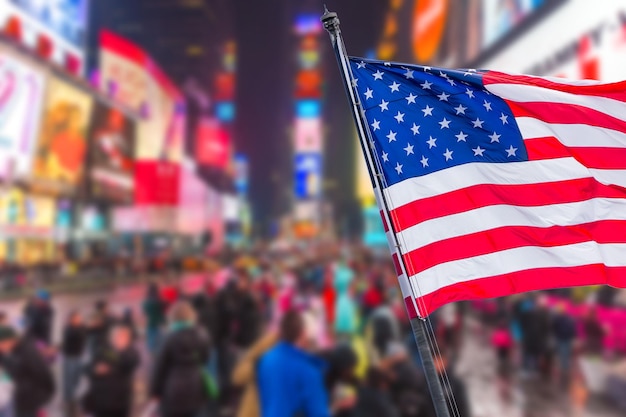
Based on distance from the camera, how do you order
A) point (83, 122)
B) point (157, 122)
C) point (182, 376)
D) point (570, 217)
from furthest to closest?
point (157, 122)
point (83, 122)
point (182, 376)
point (570, 217)

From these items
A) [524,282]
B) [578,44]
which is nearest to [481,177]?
[524,282]

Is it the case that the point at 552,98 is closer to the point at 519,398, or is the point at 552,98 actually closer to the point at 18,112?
the point at 519,398

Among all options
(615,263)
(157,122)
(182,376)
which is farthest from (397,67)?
(157,122)

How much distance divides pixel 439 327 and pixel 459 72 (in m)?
6.12

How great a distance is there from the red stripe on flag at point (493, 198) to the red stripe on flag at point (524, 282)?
30cm

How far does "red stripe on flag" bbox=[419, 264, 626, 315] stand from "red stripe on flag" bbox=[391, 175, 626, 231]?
0.30 m

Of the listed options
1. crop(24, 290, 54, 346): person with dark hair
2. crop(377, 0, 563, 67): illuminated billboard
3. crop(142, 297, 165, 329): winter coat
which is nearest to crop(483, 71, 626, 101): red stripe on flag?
crop(24, 290, 54, 346): person with dark hair

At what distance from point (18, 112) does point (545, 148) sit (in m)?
12.0

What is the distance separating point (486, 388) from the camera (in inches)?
364

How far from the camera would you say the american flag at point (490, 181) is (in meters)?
2.70

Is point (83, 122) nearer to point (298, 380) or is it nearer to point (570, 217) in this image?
point (298, 380)

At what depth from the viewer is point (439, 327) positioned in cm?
849

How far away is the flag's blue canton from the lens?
2.74 m

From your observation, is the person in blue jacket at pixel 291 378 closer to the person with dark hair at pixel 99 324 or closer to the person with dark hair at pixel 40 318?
the person with dark hair at pixel 99 324
